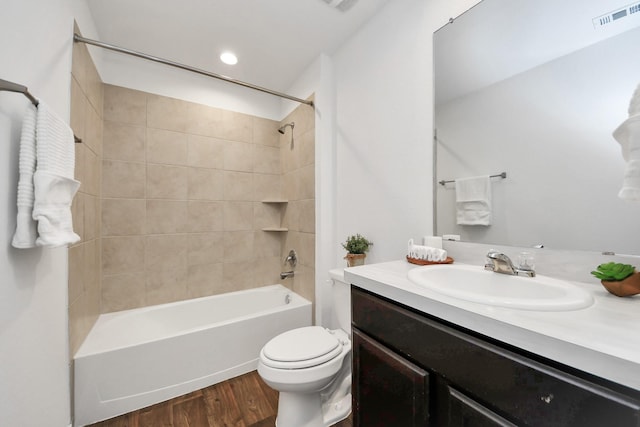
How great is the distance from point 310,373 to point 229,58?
238cm

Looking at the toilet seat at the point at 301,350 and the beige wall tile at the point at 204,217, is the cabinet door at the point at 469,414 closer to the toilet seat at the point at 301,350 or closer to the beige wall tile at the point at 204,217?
the toilet seat at the point at 301,350

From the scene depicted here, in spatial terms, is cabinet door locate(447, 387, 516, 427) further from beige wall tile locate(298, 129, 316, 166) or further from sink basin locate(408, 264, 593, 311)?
beige wall tile locate(298, 129, 316, 166)

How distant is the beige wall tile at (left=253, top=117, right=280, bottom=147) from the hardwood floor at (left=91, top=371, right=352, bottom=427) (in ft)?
7.03

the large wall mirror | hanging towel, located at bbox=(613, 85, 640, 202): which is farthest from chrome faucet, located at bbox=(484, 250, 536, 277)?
hanging towel, located at bbox=(613, 85, 640, 202)

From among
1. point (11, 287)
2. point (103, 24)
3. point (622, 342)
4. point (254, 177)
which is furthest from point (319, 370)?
point (103, 24)

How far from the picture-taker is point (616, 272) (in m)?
0.65

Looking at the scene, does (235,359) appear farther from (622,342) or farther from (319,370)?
(622,342)

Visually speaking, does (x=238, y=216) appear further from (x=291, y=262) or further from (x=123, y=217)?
(x=123, y=217)

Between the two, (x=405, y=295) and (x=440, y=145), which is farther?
(x=440, y=145)

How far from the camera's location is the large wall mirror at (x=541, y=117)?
0.76 metres

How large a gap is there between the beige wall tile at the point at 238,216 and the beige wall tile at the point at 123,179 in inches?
27.4

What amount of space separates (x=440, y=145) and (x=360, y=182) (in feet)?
1.96

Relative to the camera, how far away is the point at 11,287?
2.53 feet

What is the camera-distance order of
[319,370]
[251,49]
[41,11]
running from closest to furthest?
[41,11]
[319,370]
[251,49]
